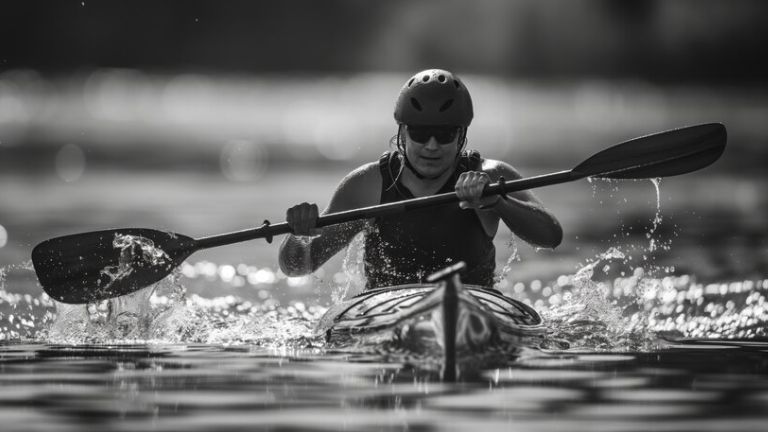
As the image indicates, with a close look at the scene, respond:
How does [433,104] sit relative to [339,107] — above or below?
below

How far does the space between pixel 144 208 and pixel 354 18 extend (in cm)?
8570

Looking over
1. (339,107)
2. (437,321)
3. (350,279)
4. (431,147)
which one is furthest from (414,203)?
(339,107)

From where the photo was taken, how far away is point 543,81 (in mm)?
97062

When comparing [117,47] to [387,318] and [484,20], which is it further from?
[387,318]

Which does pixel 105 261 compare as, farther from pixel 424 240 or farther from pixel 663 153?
pixel 663 153

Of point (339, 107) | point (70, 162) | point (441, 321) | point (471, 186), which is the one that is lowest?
point (441, 321)

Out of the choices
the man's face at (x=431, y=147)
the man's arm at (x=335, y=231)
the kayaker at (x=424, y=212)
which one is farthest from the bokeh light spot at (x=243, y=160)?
the man's face at (x=431, y=147)

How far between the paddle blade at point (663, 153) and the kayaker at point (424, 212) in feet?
2.32

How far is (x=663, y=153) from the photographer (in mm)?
9359

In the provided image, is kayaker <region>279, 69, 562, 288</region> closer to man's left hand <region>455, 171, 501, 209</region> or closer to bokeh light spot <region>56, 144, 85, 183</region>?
man's left hand <region>455, 171, 501, 209</region>

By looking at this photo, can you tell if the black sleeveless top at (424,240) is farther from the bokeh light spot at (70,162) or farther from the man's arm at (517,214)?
the bokeh light spot at (70,162)

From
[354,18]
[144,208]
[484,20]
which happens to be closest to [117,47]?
[354,18]

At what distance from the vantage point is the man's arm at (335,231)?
906 centimetres

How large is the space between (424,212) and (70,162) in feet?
81.3
